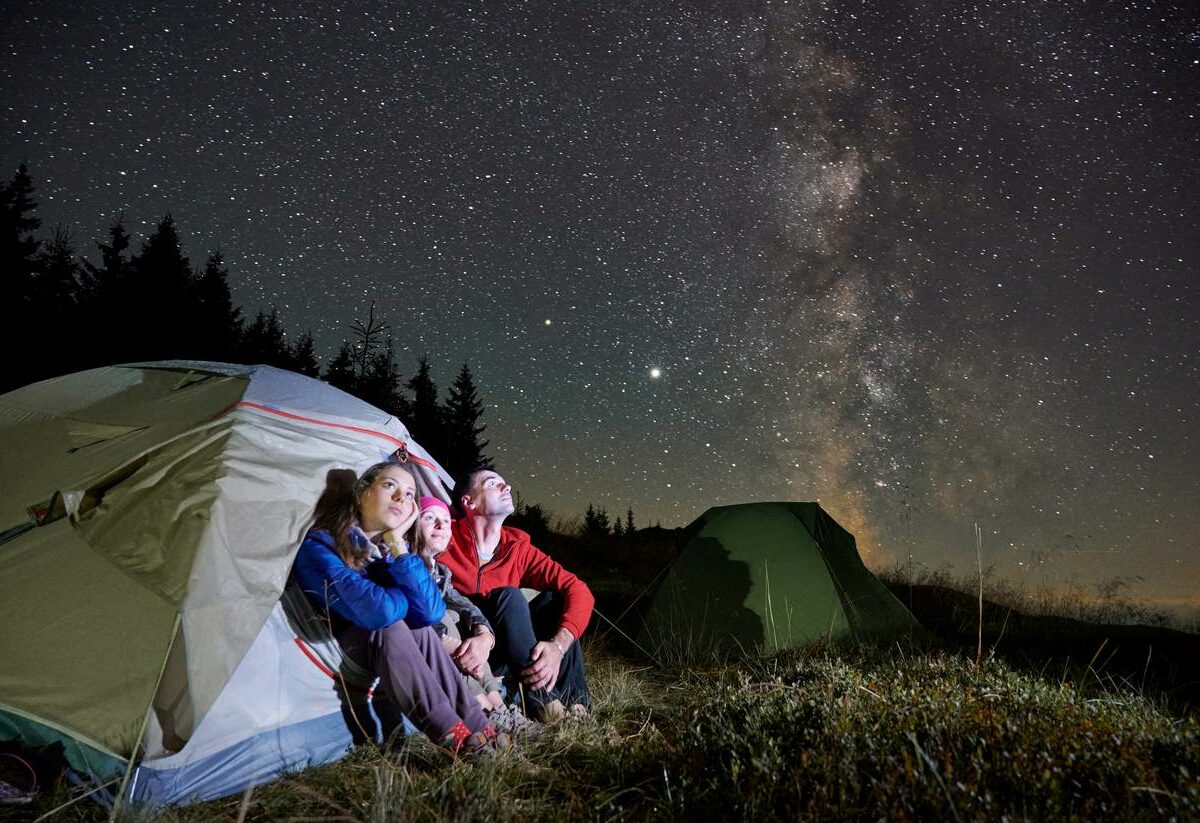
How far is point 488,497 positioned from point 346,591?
1300mm

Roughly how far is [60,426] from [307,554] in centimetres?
170

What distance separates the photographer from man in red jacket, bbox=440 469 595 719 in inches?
146

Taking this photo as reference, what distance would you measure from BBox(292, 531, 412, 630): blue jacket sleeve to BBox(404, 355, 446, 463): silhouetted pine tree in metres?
28.7

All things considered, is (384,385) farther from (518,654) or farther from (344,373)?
(518,654)

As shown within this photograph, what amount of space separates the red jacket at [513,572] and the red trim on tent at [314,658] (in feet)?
3.27

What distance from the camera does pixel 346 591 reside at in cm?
291

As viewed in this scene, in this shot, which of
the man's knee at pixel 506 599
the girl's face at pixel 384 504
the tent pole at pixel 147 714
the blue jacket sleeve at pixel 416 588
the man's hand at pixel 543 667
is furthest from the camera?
the man's knee at pixel 506 599

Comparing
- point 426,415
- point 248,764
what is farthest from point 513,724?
point 426,415

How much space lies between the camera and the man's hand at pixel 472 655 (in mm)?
3350

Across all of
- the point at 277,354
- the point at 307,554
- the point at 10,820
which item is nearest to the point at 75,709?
the point at 10,820

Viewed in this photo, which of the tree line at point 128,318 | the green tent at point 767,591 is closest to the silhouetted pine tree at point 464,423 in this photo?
the tree line at point 128,318

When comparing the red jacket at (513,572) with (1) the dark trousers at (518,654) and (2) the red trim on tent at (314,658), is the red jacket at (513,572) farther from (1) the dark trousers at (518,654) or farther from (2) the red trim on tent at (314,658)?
(2) the red trim on tent at (314,658)

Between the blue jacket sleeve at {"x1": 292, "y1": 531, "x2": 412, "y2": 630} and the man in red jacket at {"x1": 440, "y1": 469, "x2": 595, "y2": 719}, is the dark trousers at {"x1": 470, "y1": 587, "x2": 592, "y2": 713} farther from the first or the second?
the blue jacket sleeve at {"x1": 292, "y1": 531, "x2": 412, "y2": 630}

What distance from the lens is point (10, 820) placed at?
7.60ft
